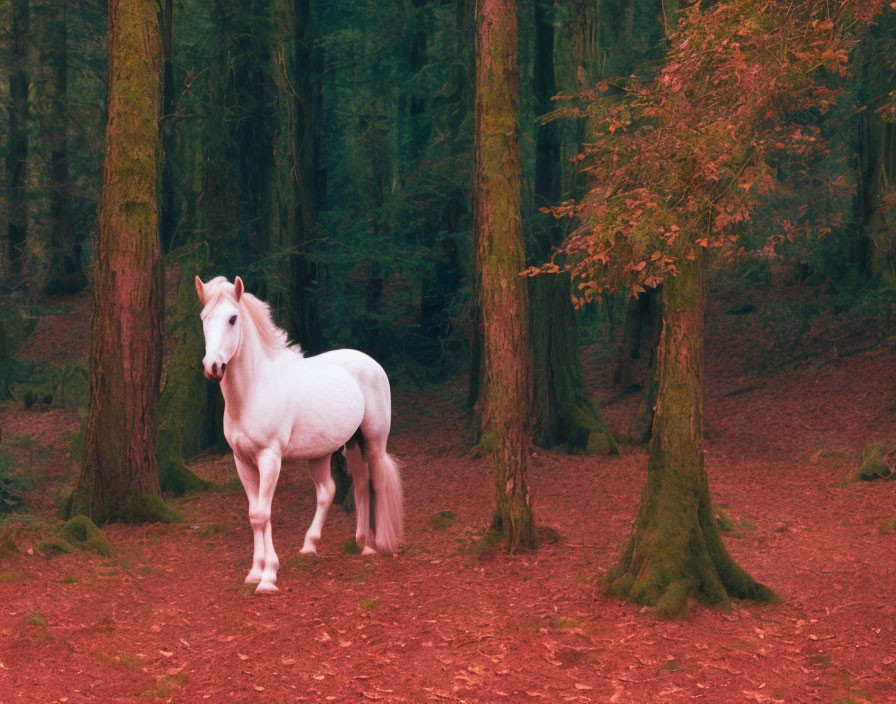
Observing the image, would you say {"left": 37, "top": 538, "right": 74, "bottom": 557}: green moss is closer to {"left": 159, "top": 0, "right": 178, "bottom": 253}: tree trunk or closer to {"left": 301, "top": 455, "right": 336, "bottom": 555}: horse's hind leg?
{"left": 301, "top": 455, "right": 336, "bottom": 555}: horse's hind leg

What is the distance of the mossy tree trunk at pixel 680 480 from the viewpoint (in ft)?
27.3

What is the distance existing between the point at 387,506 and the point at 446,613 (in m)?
2.51

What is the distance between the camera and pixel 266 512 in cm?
941

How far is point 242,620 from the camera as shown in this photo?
8.17 meters

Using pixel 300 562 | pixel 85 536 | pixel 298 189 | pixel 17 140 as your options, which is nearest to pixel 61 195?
pixel 17 140

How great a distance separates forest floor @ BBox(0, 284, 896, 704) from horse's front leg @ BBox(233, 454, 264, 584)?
Answer: 0.63 feet

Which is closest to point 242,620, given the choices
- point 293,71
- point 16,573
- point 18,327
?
point 16,573

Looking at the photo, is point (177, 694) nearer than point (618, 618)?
Yes

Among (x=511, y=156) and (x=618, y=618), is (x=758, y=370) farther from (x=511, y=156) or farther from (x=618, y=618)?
(x=618, y=618)

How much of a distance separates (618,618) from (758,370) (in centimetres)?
1670

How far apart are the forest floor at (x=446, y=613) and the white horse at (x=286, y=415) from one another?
19.8 inches

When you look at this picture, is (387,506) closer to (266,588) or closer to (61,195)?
(266,588)

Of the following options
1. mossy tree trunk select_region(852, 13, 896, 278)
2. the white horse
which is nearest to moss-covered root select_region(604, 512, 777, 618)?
the white horse

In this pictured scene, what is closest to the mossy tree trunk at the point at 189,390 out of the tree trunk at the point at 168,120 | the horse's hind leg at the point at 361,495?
the tree trunk at the point at 168,120
